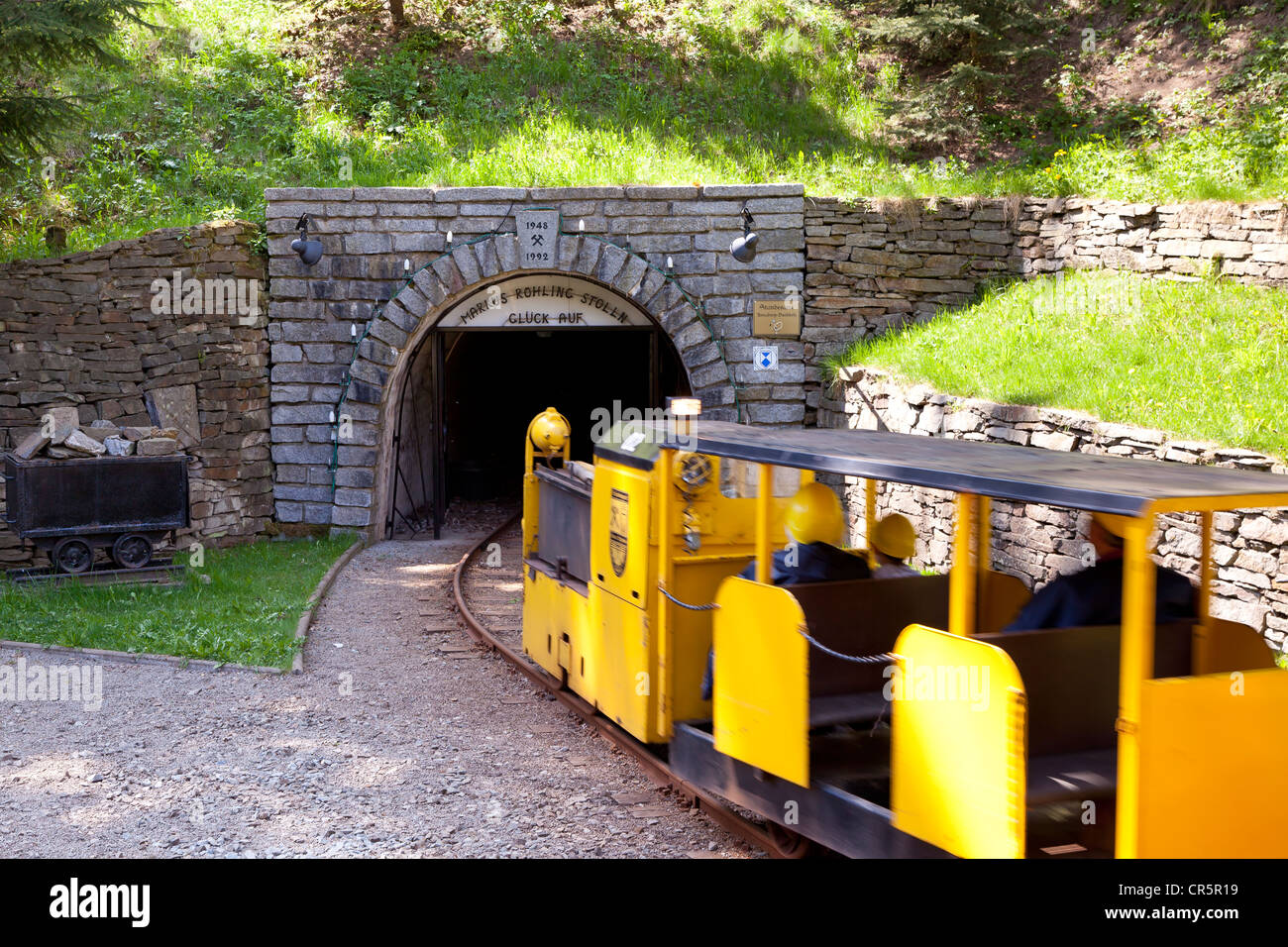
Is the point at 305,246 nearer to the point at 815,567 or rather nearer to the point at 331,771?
the point at 331,771

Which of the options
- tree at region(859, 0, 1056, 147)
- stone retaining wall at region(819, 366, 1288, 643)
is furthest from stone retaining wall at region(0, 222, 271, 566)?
tree at region(859, 0, 1056, 147)

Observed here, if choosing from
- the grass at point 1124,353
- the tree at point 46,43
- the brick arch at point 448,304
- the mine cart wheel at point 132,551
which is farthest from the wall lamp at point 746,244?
the mine cart wheel at point 132,551

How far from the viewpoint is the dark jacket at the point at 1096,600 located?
4.54m

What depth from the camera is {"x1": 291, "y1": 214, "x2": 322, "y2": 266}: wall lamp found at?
14.1 metres

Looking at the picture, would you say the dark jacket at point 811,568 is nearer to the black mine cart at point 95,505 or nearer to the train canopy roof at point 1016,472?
the train canopy roof at point 1016,472

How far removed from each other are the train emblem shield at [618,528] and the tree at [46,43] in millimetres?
8523

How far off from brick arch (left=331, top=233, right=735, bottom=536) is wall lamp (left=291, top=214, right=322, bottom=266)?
1078 mm

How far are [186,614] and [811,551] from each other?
696cm

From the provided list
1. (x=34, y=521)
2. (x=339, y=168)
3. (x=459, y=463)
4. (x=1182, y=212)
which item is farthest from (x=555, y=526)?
(x=459, y=463)

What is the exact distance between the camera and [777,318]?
568 inches

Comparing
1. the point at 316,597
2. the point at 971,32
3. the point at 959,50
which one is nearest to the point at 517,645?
the point at 316,597

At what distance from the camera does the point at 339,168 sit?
1551cm

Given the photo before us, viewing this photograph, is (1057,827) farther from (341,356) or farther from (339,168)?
(339,168)

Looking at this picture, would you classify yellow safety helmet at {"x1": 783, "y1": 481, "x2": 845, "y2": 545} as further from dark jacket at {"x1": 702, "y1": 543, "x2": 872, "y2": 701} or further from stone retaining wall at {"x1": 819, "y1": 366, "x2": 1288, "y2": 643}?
stone retaining wall at {"x1": 819, "y1": 366, "x2": 1288, "y2": 643}
